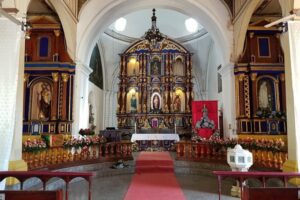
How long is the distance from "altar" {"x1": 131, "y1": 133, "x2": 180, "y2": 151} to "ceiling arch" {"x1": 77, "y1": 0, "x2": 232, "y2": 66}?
17.7ft

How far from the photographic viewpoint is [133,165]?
926cm

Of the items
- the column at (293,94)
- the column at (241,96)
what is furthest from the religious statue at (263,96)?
the column at (293,94)

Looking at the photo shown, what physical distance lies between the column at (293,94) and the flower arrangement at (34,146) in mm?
5936

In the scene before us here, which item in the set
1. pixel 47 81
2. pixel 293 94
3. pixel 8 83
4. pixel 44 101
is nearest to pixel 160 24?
pixel 47 81

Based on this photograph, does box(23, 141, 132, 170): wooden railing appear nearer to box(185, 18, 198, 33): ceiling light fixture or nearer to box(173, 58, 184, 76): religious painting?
box(173, 58, 184, 76): religious painting

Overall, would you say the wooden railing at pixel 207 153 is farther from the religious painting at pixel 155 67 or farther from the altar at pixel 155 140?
the religious painting at pixel 155 67

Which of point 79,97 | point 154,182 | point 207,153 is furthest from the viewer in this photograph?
point 79,97

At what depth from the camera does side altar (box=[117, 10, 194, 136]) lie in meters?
17.8

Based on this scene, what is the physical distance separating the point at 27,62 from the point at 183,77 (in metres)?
10.8

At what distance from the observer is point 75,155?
335 inches

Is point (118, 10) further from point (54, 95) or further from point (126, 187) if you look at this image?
point (126, 187)

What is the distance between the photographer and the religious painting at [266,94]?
10.5 meters

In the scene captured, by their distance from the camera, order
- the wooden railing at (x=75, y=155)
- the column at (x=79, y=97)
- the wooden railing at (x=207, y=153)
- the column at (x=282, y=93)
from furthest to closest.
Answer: the column at (x=79, y=97)
the column at (x=282, y=93)
the wooden railing at (x=207, y=153)
the wooden railing at (x=75, y=155)

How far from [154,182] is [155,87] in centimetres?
1183
